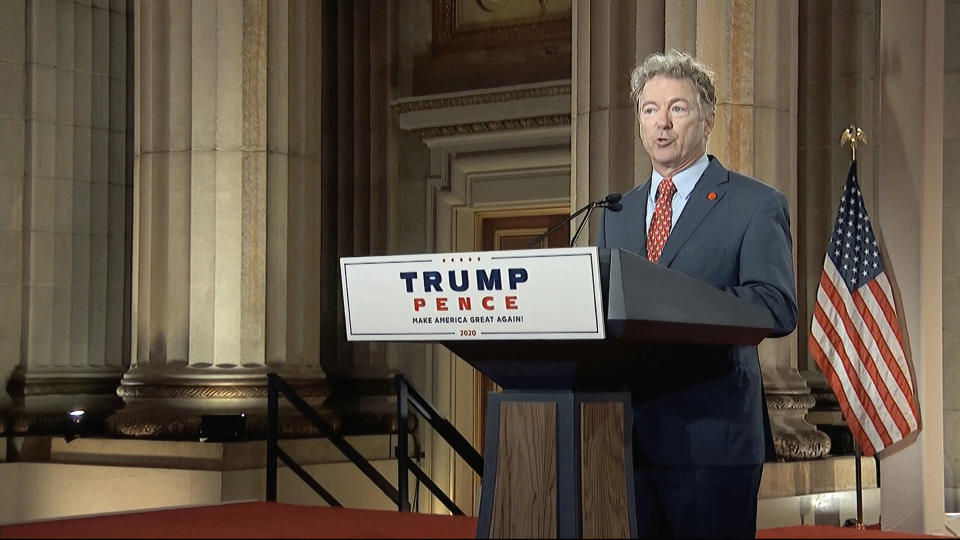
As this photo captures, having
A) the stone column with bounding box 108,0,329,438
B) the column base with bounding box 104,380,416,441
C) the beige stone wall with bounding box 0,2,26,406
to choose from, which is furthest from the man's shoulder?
the beige stone wall with bounding box 0,2,26,406

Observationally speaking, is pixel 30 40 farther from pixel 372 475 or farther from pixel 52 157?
pixel 372 475

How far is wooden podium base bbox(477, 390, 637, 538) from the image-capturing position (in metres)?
3.19

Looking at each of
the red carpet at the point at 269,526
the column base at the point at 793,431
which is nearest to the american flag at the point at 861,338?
the column base at the point at 793,431

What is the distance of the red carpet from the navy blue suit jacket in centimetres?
82

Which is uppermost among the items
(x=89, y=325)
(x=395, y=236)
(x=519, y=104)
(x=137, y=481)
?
(x=519, y=104)

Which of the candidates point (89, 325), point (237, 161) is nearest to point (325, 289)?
point (89, 325)

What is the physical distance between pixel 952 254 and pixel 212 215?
492 cm

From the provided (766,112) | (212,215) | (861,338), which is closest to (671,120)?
(861,338)

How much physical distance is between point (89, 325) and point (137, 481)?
8.04ft

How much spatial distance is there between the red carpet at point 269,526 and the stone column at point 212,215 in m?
4.37

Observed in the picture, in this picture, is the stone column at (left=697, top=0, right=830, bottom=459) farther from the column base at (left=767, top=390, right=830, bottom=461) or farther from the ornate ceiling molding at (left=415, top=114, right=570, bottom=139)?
the ornate ceiling molding at (left=415, top=114, right=570, bottom=139)

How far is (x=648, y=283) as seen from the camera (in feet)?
9.77

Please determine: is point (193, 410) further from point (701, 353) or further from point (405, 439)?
point (701, 353)

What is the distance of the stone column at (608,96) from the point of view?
8375 mm
